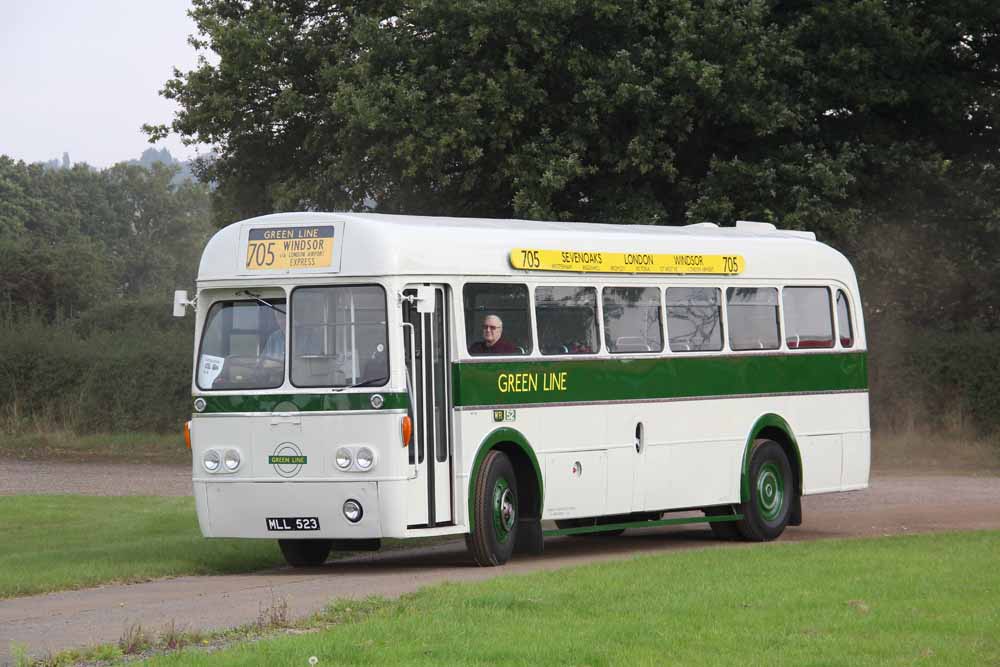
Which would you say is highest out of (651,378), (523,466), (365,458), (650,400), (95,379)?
(95,379)

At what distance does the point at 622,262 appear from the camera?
1761 centimetres

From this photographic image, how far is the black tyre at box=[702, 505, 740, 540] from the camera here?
19155 mm

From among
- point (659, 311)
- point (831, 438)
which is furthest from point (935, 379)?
point (659, 311)

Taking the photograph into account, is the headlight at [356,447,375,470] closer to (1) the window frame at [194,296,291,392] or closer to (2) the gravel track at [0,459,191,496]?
(1) the window frame at [194,296,291,392]

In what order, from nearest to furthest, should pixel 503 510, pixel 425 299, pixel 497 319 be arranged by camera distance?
pixel 425 299
pixel 503 510
pixel 497 319

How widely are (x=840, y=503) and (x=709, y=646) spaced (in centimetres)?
A: 1473

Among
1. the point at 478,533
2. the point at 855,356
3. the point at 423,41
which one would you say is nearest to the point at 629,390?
the point at 478,533

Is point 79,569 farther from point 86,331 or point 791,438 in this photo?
point 86,331

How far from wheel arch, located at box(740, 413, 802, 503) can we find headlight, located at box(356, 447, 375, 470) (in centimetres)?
550

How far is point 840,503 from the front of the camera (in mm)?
24062

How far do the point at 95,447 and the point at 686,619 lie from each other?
25.9m

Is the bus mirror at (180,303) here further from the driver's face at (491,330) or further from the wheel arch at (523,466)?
the wheel arch at (523,466)

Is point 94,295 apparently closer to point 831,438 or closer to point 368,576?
point 831,438

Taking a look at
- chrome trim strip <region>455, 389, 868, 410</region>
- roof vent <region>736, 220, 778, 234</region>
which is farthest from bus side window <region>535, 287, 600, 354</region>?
roof vent <region>736, 220, 778, 234</region>
